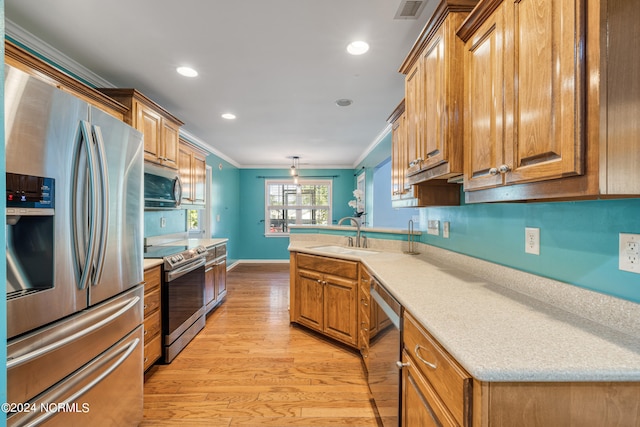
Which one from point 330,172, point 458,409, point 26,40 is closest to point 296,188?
point 330,172

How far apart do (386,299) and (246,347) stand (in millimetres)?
1766

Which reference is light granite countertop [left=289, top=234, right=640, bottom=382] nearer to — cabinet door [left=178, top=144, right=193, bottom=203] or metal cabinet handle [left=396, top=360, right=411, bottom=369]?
metal cabinet handle [left=396, top=360, right=411, bottom=369]

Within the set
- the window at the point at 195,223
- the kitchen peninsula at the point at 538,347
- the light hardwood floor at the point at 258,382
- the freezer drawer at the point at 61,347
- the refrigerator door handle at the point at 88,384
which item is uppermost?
the window at the point at 195,223

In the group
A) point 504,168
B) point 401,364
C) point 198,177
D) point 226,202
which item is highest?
point 198,177

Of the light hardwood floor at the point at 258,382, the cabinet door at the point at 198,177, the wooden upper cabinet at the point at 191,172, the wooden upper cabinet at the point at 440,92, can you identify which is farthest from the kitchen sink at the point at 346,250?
the cabinet door at the point at 198,177

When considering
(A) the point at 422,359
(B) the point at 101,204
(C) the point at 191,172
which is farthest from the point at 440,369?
(C) the point at 191,172

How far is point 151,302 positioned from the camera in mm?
2250

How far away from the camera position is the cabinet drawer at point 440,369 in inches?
30.5

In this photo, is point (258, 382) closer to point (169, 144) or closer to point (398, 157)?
point (398, 157)

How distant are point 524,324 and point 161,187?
3.05m

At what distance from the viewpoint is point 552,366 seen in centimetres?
72

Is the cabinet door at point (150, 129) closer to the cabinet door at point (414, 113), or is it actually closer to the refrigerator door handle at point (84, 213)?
the refrigerator door handle at point (84, 213)

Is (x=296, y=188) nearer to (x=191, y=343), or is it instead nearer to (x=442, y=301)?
(x=191, y=343)

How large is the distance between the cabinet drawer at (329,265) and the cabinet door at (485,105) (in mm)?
1355
